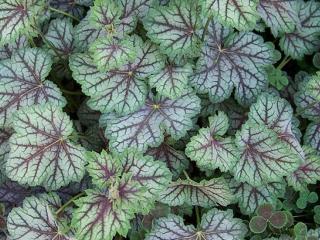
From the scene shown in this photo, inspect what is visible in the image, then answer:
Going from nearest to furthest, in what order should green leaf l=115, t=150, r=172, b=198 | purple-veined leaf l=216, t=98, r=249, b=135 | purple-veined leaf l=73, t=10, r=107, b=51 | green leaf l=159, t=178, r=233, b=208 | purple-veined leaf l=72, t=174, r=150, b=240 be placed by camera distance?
purple-veined leaf l=72, t=174, r=150, b=240, green leaf l=115, t=150, r=172, b=198, green leaf l=159, t=178, r=233, b=208, purple-veined leaf l=73, t=10, r=107, b=51, purple-veined leaf l=216, t=98, r=249, b=135

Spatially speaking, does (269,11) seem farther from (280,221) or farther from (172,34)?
(280,221)

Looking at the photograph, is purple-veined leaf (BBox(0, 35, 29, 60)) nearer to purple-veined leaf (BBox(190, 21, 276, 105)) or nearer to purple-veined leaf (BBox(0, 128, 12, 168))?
purple-veined leaf (BBox(0, 128, 12, 168))

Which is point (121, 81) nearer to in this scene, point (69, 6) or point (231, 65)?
point (231, 65)

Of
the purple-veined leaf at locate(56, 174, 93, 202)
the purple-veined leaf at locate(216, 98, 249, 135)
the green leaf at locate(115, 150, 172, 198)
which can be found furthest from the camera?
the purple-veined leaf at locate(216, 98, 249, 135)

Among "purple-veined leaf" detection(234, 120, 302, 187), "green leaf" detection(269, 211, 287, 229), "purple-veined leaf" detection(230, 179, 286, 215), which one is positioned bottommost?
"green leaf" detection(269, 211, 287, 229)

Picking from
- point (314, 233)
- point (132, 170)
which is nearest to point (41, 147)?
point (132, 170)

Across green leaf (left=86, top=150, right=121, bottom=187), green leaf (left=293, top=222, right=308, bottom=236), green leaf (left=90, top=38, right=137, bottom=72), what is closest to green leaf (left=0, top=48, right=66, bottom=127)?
green leaf (left=90, top=38, right=137, bottom=72)

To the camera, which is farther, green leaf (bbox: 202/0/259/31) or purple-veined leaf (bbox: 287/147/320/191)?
purple-veined leaf (bbox: 287/147/320/191)

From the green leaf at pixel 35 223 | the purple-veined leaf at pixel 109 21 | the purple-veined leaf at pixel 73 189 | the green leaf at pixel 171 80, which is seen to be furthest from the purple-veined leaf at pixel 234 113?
the green leaf at pixel 35 223

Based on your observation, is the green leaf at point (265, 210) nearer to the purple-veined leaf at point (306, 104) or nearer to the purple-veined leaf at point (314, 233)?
the purple-veined leaf at point (314, 233)
